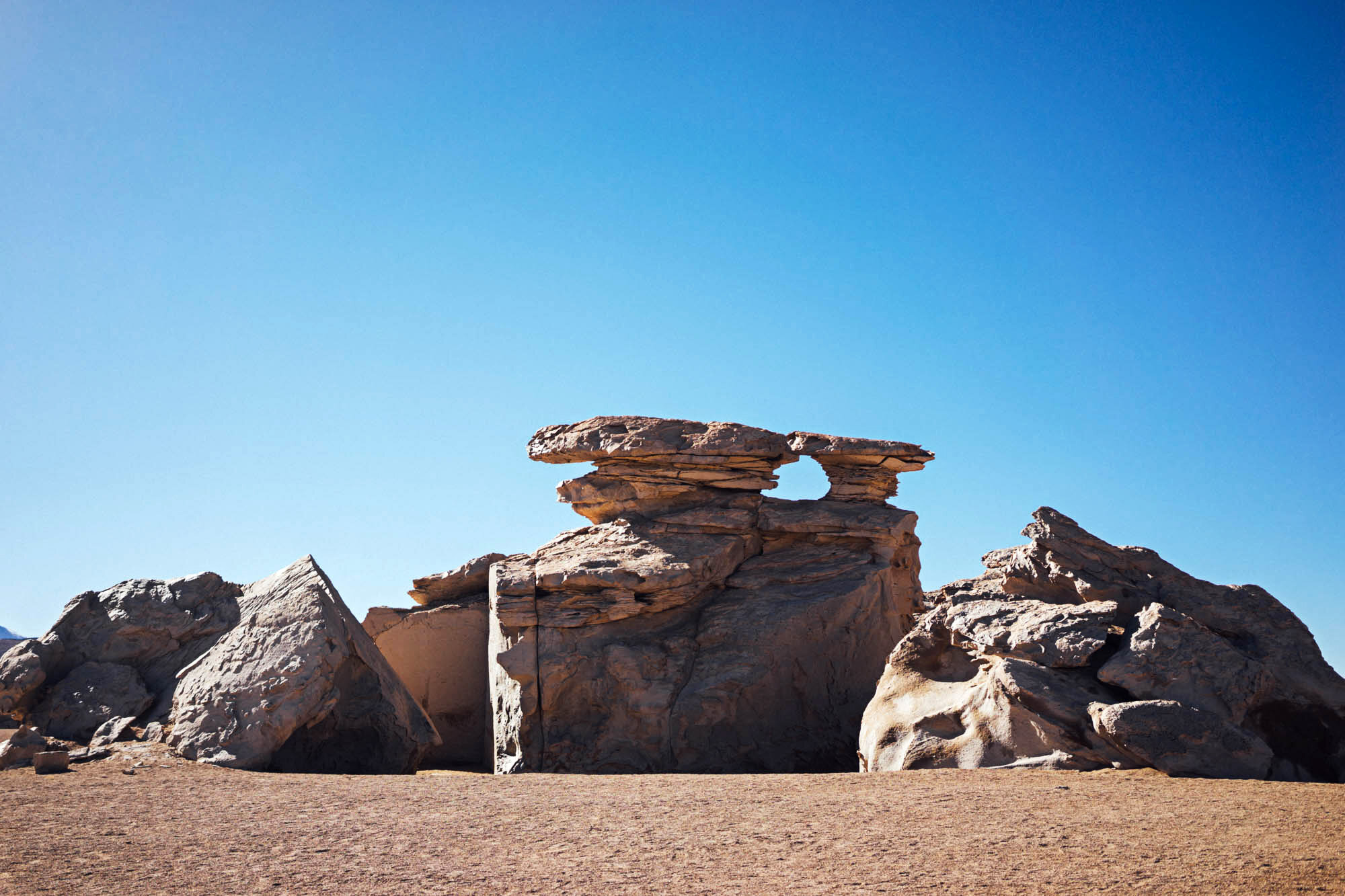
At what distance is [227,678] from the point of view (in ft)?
29.8

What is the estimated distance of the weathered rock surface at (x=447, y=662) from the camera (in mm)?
14727

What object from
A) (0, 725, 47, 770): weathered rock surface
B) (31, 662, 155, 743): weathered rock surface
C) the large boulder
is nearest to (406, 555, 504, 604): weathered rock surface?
the large boulder

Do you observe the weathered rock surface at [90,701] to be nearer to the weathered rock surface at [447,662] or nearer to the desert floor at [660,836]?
the desert floor at [660,836]

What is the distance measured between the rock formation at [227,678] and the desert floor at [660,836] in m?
0.98

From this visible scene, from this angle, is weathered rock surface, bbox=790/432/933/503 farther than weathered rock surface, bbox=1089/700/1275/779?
Yes

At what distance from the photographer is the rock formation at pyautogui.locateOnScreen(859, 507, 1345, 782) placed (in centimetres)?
826

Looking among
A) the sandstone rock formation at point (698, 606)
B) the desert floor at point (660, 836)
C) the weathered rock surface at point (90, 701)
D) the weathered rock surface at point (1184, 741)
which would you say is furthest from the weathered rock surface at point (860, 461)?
the weathered rock surface at point (90, 701)

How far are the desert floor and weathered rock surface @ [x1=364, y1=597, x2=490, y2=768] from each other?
7058 mm

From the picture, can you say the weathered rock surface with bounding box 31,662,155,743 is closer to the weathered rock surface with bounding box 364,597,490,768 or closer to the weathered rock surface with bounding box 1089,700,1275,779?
the weathered rock surface with bounding box 364,597,490,768

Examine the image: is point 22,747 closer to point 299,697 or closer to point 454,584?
point 299,697

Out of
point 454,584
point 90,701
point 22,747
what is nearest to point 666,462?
point 454,584

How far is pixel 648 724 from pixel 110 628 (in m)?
6.16

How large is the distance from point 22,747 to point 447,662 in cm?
708

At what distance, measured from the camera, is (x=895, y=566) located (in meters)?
15.0
